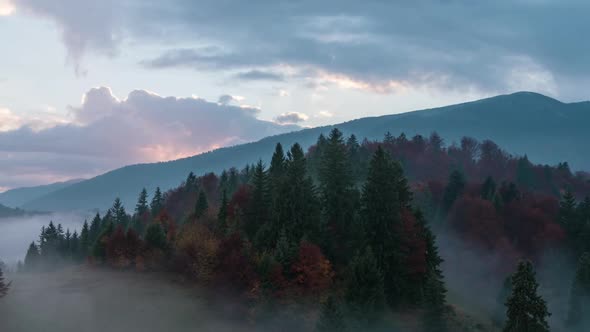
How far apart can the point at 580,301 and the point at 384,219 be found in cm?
2726

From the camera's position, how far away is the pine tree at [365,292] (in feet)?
185

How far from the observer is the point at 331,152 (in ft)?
243

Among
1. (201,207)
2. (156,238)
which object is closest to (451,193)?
(201,207)

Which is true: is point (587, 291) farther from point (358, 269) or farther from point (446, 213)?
point (446, 213)

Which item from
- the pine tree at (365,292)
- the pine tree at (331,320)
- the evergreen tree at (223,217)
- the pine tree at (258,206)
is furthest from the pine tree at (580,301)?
the evergreen tree at (223,217)

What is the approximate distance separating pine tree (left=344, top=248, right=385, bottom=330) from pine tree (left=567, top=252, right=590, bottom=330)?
1091 inches

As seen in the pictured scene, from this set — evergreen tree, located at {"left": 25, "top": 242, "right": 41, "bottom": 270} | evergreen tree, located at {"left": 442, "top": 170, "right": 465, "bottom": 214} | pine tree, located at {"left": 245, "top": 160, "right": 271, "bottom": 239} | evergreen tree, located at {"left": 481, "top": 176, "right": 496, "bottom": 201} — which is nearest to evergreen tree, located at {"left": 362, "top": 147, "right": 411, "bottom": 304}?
pine tree, located at {"left": 245, "top": 160, "right": 271, "bottom": 239}

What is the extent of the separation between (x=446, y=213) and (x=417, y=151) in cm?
5428

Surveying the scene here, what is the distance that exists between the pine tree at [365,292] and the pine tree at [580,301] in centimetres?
2770

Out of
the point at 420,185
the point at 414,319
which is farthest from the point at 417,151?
the point at 414,319

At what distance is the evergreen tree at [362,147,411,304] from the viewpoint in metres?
64.1

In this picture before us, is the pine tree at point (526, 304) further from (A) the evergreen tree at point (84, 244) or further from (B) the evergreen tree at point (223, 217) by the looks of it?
(A) the evergreen tree at point (84, 244)

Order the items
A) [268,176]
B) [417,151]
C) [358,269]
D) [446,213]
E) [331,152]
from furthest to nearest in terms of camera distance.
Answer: [417,151]
[446,213]
[268,176]
[331,152]
[358,269]

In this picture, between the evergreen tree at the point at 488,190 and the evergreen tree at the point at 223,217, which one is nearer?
the evergreen tree at the point at 223,217
